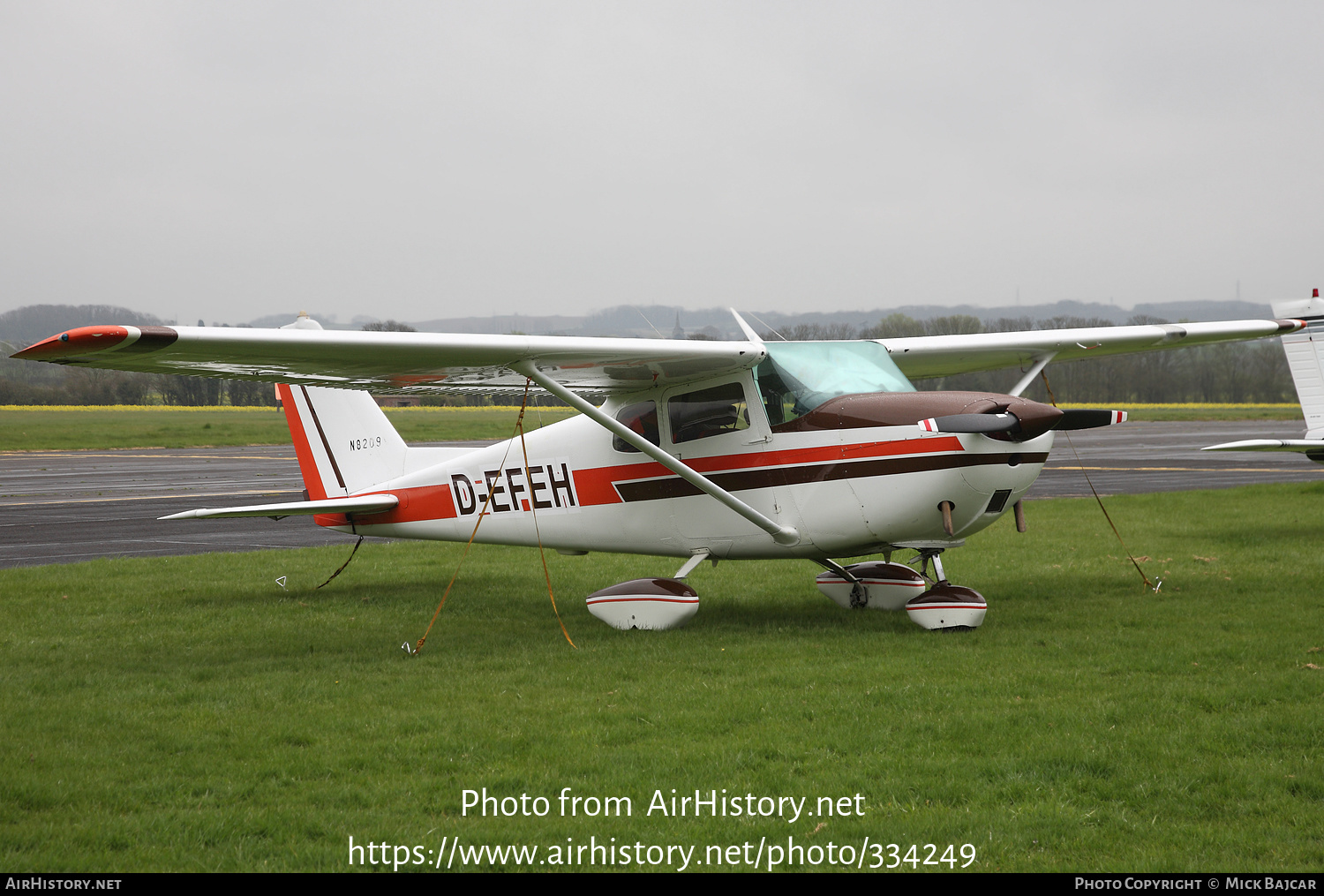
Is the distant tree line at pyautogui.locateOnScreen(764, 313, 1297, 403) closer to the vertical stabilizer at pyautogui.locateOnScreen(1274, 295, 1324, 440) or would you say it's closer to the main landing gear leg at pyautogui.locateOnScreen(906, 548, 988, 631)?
the vertical stabilizer at pyautogui.locateOnScreen(1274, 295, 1324, 440)

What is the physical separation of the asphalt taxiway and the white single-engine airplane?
5912 millimetres

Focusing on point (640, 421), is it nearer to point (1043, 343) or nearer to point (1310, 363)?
point (1043, 343)

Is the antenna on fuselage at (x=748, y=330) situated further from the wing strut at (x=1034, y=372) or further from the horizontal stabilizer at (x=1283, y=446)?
the horizontal stabilizer at (x=1283, y=446)

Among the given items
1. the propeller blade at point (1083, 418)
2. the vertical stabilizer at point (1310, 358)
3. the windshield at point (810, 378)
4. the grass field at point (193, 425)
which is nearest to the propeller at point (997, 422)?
the propeller blade at point (1083, 418)

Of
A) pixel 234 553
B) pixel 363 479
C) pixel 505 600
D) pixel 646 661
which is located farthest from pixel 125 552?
pixel 646 661

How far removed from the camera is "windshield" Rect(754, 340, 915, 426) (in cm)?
838

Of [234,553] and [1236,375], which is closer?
[234,553]

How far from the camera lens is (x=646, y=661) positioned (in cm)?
730

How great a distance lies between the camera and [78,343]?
5.74 m

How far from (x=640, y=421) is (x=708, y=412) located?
0.75 m

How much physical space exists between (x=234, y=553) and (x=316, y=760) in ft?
33.0

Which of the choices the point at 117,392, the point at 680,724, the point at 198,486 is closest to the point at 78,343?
the point at 680,724

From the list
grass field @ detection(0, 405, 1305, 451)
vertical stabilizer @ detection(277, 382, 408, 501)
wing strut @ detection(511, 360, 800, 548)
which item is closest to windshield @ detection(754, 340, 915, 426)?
wing strut @ detection(511, 360, 800, 548)
